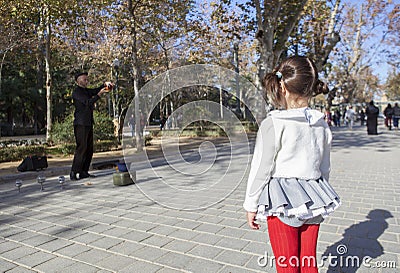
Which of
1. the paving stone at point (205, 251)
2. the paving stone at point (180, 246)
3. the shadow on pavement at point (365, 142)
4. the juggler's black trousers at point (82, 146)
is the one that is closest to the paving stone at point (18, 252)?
the paving stone at point (180, 246)

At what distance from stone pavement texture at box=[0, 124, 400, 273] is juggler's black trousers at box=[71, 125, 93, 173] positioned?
107cm

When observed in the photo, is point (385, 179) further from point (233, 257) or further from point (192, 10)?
point (192, 10)

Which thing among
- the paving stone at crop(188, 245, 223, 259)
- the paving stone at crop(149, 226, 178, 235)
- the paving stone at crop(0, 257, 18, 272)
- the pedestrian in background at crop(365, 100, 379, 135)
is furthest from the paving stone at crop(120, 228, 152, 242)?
the pedestrian in background at crop(365, 100, 379, 135)

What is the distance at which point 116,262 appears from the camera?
2885 millimetres

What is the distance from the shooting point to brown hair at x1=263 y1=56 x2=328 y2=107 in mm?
1894

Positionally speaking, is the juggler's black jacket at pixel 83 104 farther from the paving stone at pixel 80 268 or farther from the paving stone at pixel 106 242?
the paving stone at pixel 80 268

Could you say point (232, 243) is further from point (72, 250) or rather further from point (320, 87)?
point (320, 87)

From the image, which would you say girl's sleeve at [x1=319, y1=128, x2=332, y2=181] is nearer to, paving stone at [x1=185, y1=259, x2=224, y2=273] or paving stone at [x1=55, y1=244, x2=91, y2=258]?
paving stone at [x1=185, y1=259, x2=224, y2=273]

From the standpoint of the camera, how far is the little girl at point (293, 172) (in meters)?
1.82

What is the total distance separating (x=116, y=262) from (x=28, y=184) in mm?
5112

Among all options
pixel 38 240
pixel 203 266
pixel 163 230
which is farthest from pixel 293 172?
pixel 38 240

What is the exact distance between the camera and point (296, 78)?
74.4 inches

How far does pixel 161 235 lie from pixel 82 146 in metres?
3.79

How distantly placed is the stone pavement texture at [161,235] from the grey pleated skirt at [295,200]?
1.04 meters
